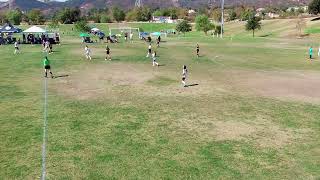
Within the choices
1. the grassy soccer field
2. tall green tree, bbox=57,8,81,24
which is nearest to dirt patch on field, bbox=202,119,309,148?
the grassy soccer field

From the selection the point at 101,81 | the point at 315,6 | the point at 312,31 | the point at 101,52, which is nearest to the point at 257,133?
the point at 101,81

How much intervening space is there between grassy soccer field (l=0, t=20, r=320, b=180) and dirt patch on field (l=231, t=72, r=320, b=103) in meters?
0.08

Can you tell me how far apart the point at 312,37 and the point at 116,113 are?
72.1m

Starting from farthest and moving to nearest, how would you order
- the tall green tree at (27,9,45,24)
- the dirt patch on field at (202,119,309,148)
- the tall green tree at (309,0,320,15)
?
1. the tall green tree at (27,9,45,24)
2. the tall green tree at (309,0,320,15)
3. the dirt patch on field at (202,119,309,148)

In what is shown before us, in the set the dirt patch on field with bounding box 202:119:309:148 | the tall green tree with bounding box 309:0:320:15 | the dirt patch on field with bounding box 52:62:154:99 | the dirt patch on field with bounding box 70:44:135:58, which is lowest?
the dirt patch on field with bounding box 202:119:309:148

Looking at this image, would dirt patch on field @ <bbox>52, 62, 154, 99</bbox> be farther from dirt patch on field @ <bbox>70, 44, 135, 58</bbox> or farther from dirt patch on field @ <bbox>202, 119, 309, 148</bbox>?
dirt patch on field @ <bbox>70, 44, 135, 58</bbox>

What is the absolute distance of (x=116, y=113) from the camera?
82.9 feet

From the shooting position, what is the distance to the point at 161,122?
23.5 metres

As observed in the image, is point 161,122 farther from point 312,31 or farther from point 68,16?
point 68,16

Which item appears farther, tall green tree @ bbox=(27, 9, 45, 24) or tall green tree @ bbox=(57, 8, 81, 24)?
tall green tree @ bbox=(57, 8, 81, 24)

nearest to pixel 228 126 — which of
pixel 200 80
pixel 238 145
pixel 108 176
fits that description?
pixel 238 145

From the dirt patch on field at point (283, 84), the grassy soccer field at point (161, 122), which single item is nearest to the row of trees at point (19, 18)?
the grassy soccer field at point (161, 122)

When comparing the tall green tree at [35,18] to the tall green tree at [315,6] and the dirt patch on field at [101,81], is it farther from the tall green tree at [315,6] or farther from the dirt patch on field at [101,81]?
the dirt patch on field at [101,81]

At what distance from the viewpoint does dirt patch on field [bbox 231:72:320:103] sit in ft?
101
